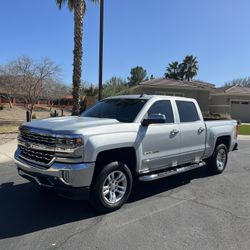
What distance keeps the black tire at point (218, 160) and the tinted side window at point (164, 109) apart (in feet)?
7.24

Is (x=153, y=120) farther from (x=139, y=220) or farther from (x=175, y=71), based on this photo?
(x=175, y=71)

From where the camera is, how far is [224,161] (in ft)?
28.7

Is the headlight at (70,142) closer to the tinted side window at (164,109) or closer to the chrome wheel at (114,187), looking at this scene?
the chrome wheel at (114,187)

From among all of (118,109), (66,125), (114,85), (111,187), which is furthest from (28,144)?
(114,85)

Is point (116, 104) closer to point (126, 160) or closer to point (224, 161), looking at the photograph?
point (126, 160)

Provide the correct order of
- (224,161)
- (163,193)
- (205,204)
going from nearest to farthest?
(205,204)
(163,193)
(224,161)

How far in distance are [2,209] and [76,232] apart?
5.39 feet

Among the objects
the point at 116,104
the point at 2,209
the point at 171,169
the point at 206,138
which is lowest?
the point at 2,209

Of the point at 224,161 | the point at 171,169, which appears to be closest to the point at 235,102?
the point at 224,161

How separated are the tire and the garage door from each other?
1371 inches

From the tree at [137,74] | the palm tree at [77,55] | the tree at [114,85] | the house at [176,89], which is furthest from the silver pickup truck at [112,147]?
the tree at [137,74]

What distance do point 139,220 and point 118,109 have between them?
2.36 metres

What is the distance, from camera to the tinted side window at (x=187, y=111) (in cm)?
707

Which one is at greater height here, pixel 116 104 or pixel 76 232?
pixel 116 104
